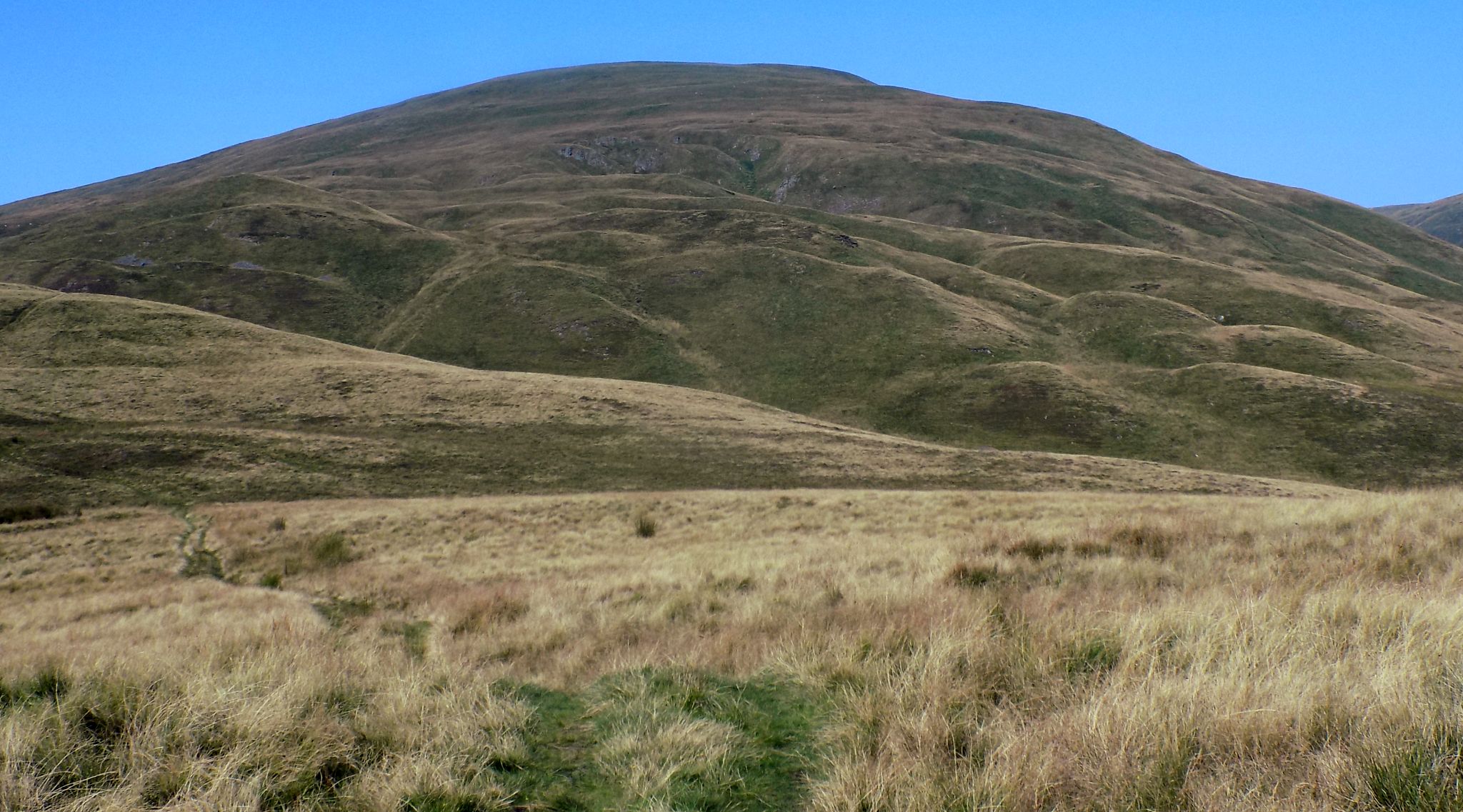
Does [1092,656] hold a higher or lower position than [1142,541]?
higher

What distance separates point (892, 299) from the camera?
284ft

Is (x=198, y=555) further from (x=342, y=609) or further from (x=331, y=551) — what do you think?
(x=342, y=609)

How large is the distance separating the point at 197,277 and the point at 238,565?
92.3 m

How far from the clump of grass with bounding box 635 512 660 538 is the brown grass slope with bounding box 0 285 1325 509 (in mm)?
11704

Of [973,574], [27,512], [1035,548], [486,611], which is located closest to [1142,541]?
[1035,548]

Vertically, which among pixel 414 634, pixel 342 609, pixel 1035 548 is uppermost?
pixel 1035 548

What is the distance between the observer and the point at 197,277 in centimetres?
9325

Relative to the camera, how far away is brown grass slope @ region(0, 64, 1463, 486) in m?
62.1

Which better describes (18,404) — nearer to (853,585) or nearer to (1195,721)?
(853,585)

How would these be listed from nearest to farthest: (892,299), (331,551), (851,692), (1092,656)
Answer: (851,692) < (1092,656) < (331,551) < (892,299)

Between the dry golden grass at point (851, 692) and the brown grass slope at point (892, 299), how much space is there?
5218 cm

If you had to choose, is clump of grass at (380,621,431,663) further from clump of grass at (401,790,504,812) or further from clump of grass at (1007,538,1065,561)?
clump of grass at (1007,538,1065,561)

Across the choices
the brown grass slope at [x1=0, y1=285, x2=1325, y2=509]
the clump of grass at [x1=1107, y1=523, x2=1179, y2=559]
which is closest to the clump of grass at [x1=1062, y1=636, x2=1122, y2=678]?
the clump of grass at [x1=1107, y1=523, x2=1179, y2=559]

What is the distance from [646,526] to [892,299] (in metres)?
68.1
